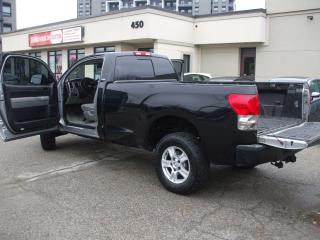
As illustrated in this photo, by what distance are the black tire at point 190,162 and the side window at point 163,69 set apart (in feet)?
6.76

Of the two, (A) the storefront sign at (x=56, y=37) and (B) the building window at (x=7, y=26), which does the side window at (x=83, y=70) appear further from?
(B) the building window at (x=7, y=26)

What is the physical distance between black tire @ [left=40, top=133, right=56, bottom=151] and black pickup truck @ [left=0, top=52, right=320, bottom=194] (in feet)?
0.06

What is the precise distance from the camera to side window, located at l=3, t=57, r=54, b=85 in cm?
652

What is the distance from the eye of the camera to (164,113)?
526cm

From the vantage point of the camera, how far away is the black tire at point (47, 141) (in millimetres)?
7637

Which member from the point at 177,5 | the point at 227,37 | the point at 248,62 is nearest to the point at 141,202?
the point at 227,37

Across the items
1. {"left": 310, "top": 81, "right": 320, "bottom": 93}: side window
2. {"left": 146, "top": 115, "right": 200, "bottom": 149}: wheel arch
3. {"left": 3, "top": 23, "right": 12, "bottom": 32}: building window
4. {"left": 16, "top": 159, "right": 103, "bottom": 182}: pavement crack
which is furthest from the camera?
{"left": 3, "top": 23, "right": 12, "bottom": 32}: building window

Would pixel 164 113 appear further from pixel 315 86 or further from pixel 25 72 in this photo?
pixel 315 86

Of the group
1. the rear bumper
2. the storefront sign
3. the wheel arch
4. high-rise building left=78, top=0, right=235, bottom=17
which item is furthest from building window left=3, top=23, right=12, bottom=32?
the rear bumper

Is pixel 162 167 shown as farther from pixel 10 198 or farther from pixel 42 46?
pixel 42 46

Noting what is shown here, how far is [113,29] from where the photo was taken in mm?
22109

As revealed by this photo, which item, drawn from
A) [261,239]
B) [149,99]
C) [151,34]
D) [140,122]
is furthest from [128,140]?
[151,34]

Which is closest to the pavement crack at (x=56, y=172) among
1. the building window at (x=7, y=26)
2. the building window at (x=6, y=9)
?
the building window at (x=7, y=26)

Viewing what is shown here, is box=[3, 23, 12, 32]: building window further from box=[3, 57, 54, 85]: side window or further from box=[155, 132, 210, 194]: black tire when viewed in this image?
box=[155, 132, 210, 194]: black tire
